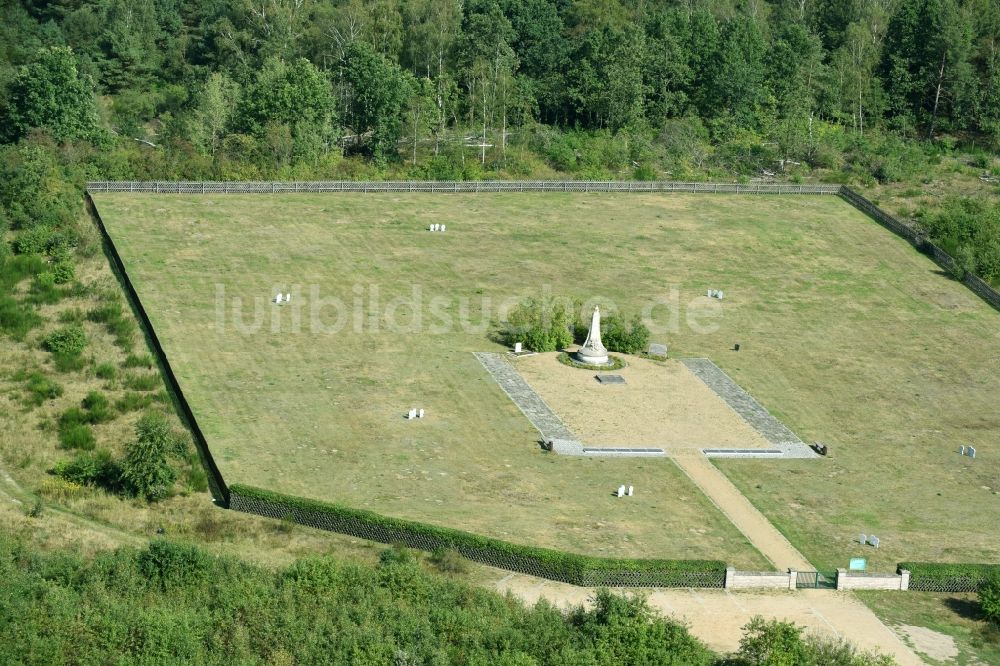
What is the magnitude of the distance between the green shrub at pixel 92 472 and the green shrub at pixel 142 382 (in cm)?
948

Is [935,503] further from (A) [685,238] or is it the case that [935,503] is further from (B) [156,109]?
(B) [156,109]

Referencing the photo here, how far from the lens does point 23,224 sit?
9281cm

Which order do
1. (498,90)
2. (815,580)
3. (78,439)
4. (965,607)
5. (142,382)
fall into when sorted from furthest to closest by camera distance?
(498,90) → (142,382) → (78,439) → (815,580) → (965,607)

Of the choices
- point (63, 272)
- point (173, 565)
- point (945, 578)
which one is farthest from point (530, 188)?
point (173, 565)

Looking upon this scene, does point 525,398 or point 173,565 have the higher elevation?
point 173,565

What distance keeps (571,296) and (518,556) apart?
110ft

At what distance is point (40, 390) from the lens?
69.4 m

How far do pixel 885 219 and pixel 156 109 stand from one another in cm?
6301

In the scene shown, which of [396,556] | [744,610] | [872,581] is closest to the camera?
[744,610]

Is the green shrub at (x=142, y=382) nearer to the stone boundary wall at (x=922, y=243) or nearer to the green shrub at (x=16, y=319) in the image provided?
the green shrub at (x=16, y=319)

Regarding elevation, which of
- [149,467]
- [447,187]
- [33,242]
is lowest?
[149,467]

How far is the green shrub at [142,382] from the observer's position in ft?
232

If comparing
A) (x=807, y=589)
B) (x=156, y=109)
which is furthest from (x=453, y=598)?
(x=156, y=109)

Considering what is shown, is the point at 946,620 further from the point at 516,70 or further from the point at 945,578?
the point at 516,70
